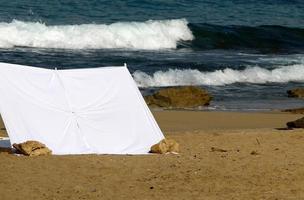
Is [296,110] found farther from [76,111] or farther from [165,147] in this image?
[76,111]

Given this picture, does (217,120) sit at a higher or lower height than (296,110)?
lower

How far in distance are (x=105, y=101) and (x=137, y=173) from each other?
1.88 meters

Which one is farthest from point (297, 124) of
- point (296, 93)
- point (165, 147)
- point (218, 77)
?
point (218, 77)

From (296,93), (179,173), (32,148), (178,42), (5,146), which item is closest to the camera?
(179,173)

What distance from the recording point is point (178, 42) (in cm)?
2806

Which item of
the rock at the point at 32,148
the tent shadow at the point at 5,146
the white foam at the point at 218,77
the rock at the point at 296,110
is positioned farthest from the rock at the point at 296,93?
the rock at the point at 32,148

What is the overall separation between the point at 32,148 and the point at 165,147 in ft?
5.37

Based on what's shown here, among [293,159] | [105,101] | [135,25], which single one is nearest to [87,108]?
[105,101]

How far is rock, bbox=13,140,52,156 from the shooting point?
984 centimetres

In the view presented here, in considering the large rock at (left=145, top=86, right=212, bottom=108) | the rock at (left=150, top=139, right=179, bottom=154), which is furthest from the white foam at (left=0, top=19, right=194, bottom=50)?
the rock at (left=150, top=139, right=179, bottom=154)

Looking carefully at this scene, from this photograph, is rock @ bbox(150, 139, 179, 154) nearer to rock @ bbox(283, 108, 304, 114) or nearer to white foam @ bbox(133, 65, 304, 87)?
rock @ bbox(283, 108, 304, 114)

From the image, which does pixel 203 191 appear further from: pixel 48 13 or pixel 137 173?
pixel 48 13

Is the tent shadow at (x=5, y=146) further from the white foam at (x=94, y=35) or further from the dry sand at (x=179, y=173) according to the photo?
the white foam at (x=94, y=35)

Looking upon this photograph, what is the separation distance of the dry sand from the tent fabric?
0.38m
